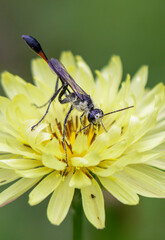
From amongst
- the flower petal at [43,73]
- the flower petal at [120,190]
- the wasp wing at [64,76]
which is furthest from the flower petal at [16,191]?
the flower petal at [43,73]

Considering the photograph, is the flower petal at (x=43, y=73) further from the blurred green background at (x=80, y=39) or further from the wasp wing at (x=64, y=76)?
the blurred green background at (x=80, y=39)

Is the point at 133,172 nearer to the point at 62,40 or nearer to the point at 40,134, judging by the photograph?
the point at 40,134

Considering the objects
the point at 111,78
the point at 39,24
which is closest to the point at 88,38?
the point at 39,24

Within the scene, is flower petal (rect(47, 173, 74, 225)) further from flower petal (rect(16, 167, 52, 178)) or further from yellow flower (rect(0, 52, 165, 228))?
flower petal (rect(16, 167, 52, 178))

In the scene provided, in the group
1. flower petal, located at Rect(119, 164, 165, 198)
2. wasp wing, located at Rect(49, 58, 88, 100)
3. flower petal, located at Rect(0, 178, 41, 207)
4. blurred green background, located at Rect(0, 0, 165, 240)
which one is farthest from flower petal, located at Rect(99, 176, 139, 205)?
blurred green background, located at Rect(0, 0, 165, 240)

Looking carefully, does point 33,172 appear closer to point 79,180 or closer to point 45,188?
point 45,188
